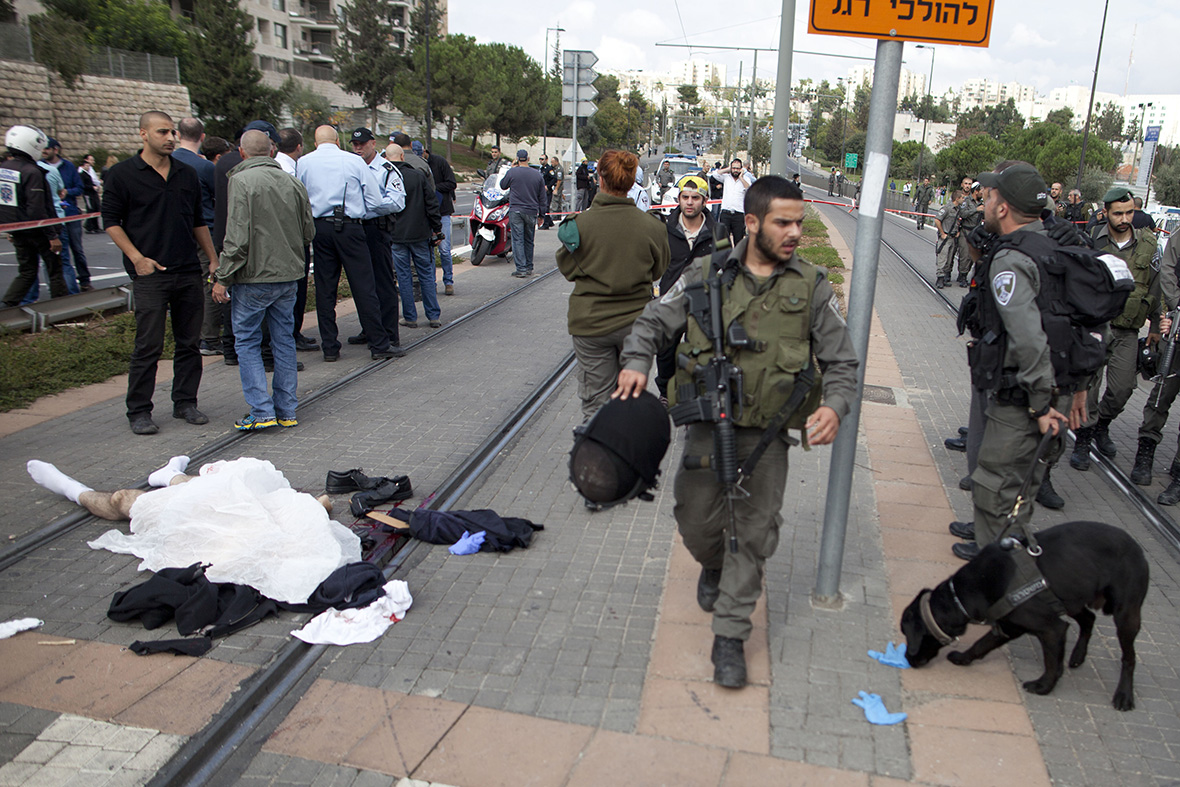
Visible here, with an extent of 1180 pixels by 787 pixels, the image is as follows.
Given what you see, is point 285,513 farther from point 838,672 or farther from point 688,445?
point 838,672

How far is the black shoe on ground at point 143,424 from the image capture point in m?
6.16

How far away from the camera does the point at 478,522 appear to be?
15.3ft

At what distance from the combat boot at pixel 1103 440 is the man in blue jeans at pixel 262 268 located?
19.9 feet

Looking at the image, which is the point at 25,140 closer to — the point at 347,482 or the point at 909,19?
the point at 347,482

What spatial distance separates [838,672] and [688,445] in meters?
1.10

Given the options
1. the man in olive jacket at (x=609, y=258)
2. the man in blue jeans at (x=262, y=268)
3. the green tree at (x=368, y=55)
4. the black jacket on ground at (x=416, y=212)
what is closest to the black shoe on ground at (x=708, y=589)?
the man in olive jacket at (x=609, y=258)

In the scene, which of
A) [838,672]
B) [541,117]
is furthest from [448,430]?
[541,117]

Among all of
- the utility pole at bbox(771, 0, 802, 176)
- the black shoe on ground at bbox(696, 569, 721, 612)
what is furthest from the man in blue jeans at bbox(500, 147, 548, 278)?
the black shoe on ground at bbox(696, 569, 721, 612)

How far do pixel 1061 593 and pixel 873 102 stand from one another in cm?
212

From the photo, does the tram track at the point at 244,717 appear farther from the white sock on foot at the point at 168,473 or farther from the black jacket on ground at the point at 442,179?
the black jacket on ground at the point at 442,179

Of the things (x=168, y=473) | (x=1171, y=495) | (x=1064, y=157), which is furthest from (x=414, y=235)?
(x=1064, y=157)

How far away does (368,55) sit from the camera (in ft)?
206

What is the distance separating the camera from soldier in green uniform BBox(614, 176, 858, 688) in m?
3.22

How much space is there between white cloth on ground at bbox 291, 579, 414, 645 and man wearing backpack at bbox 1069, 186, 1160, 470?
4.87 m
